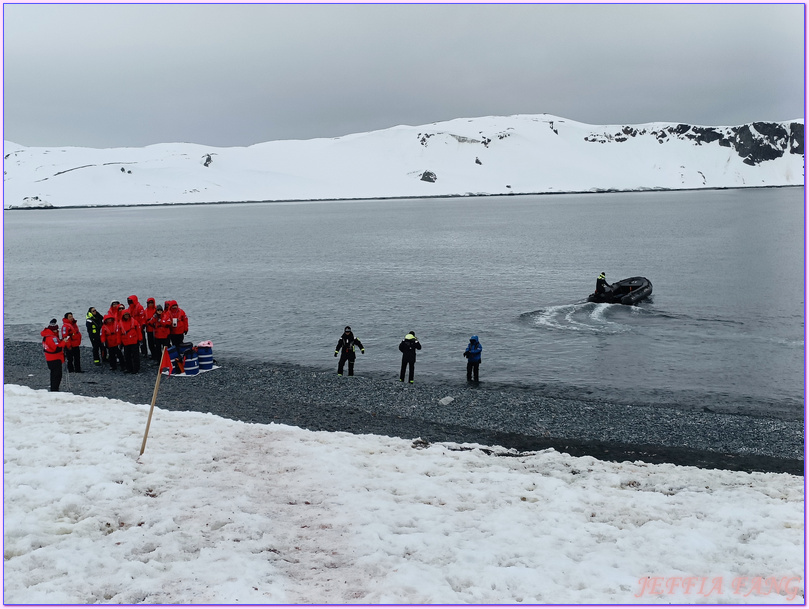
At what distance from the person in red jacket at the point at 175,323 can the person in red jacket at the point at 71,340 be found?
2592mm

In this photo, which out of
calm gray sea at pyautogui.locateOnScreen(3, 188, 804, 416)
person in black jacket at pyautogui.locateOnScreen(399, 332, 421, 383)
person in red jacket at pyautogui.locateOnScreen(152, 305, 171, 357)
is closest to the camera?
person in black jacket at pyautogui.locateOnScreen(399, 332, 421, 383)

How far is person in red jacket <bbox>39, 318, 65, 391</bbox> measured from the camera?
15945 millimetres

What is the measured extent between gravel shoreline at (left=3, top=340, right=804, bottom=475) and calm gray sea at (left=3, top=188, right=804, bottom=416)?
3.41 meters

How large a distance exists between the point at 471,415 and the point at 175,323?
10.1m

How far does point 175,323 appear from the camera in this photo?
65.3 feet

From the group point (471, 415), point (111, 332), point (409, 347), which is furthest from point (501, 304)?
point (111, 332)

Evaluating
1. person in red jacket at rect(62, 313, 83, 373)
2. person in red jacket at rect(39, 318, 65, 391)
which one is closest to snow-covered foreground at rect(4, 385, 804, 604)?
person in red jacket at rect(39, 318, 65, 391)

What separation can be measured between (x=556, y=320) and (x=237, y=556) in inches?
1021

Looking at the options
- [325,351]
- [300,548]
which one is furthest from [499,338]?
[300,548]

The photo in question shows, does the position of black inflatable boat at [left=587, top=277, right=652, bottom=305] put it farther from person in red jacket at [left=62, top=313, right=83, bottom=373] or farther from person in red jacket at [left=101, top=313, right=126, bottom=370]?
person in red jacket at [left=62, top=313, right=83, bottom=373]

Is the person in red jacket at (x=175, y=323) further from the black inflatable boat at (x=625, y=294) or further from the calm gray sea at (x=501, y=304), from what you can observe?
the black inflatable boat at (x=625, y=294)

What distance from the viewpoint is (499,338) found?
28234 millimetres

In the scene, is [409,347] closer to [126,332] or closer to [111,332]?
[126,332]

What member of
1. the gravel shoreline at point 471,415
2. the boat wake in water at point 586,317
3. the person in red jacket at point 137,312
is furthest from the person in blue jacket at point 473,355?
the person in red jacket at point 137,312
